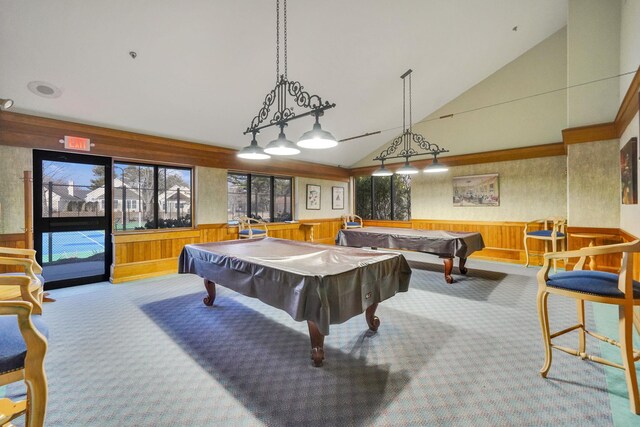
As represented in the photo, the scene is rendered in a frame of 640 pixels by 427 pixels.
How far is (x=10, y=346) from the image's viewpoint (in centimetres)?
133

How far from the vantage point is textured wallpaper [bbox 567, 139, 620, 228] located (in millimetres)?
4457

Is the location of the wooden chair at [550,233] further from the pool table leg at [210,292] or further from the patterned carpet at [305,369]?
the pool table leg at [210,292]

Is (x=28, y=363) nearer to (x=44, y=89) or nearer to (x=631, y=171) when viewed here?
(x=44, y=89)

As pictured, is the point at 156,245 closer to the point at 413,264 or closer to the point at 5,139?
the point at 5,139

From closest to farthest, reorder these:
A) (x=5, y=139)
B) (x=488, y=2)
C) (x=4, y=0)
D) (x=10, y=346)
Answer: (x=10, y=346) → (x=4, y=0) → (x=5, y=139) → (x=488, y=2)

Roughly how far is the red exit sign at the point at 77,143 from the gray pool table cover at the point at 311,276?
2776 mm

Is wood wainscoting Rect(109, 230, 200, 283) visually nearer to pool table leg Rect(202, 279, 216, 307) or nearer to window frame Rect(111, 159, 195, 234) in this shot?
window frame Rect(111, 159, 195, 234)

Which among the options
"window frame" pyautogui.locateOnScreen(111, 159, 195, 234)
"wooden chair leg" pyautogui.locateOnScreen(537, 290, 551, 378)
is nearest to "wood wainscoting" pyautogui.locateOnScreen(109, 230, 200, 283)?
"window frame" pyautogui.locateOnScreen(111, 159, 195, 234)

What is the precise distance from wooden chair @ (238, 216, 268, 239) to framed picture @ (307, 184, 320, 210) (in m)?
1.81

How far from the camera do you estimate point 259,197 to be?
285 inches

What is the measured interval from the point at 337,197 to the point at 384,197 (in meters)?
1.46

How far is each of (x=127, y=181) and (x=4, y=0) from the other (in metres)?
2.84

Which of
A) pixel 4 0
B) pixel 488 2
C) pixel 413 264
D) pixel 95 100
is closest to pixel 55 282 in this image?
pixel 95 100

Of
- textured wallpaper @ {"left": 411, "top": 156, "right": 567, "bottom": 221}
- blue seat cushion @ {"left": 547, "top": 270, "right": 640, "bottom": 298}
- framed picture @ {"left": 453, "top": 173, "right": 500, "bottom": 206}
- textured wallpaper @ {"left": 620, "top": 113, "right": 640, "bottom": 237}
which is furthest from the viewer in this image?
framed picture @ {"left": 453, "top": 173, "right": 500, "bottom": 206}
